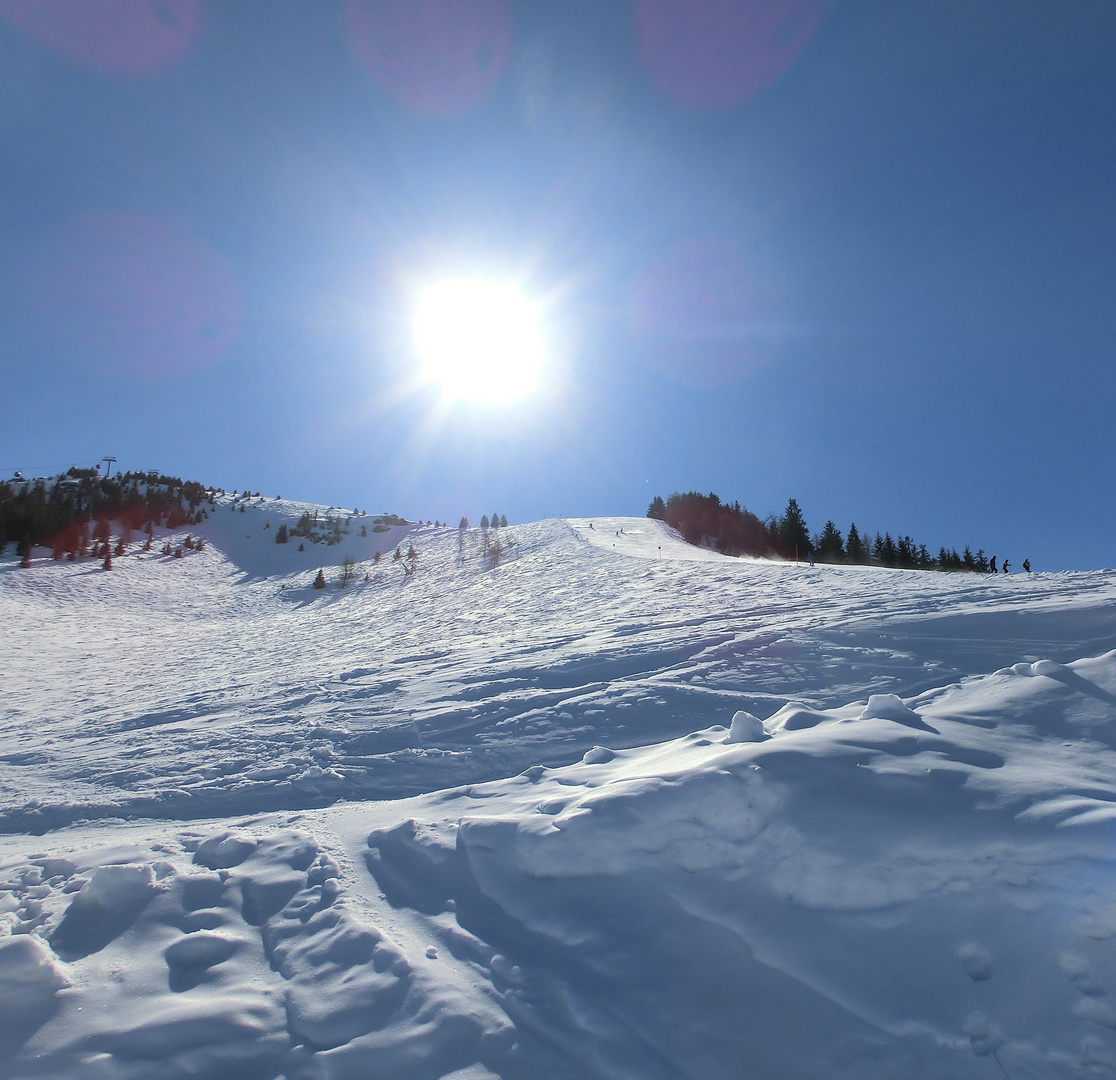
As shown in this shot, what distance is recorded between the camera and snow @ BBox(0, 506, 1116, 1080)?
8.46 feet

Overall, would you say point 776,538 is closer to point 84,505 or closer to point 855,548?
point 855,548

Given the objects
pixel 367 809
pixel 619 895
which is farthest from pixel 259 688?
pixel 619 895

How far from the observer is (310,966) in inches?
123

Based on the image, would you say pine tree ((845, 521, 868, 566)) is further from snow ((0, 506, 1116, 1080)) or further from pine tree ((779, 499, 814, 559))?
snow ((0, 506, 1116, 1080))

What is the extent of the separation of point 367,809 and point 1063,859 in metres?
4.72

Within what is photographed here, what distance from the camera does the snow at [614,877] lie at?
258 centimetres

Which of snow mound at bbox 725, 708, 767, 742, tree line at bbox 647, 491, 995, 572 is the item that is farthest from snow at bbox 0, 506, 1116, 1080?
tree line at bbox 647, 491, 995, 572

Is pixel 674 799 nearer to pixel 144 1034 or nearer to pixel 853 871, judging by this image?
pixel 853 871

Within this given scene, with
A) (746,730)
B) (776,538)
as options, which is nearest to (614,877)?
(746,730)

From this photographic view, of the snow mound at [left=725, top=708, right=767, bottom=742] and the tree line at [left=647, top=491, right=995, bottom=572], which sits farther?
the tree line at [left=647, top=491, right=995, bottom=572]

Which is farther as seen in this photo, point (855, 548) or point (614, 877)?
point (855, 548)

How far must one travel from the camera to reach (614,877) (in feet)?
11.4

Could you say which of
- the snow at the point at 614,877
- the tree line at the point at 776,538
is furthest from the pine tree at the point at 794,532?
the snow at the point at 614,877

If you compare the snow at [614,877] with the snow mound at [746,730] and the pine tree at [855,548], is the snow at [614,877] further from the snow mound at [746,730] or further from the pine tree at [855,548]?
the pine tree at [855,548]
